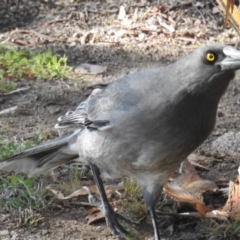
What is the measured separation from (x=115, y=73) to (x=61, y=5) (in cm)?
206

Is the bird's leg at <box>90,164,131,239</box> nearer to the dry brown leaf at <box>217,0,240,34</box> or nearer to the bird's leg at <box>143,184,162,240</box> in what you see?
the bird's leg at <box>143,184,162,240</box>

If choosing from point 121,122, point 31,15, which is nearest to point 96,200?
point 121,122

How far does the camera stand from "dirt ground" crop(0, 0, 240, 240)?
18.0 feet

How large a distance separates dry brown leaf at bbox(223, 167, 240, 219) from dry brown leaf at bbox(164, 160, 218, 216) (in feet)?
0.54

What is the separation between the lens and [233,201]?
17.6ft

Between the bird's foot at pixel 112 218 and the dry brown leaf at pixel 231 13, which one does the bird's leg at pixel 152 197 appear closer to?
the bird's foot at pixel 112 218

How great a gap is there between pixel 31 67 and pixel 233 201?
11.1 feet

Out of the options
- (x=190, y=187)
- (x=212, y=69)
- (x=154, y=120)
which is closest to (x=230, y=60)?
(x=212, y=69)

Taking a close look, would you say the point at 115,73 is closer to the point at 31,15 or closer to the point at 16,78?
the point at 16,78

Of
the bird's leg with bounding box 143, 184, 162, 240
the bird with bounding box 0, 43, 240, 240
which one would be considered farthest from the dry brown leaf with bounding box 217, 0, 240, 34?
the bird's leg with bounding box 143, 184, 162, 240

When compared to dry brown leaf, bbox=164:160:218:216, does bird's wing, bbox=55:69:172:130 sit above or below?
above

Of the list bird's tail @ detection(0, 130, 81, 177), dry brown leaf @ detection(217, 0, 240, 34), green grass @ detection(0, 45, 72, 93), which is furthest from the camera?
green grass @ detection(0, 45, 72, 93)

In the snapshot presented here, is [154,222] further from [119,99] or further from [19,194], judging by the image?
[19,194]

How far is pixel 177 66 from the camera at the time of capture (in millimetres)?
4906
